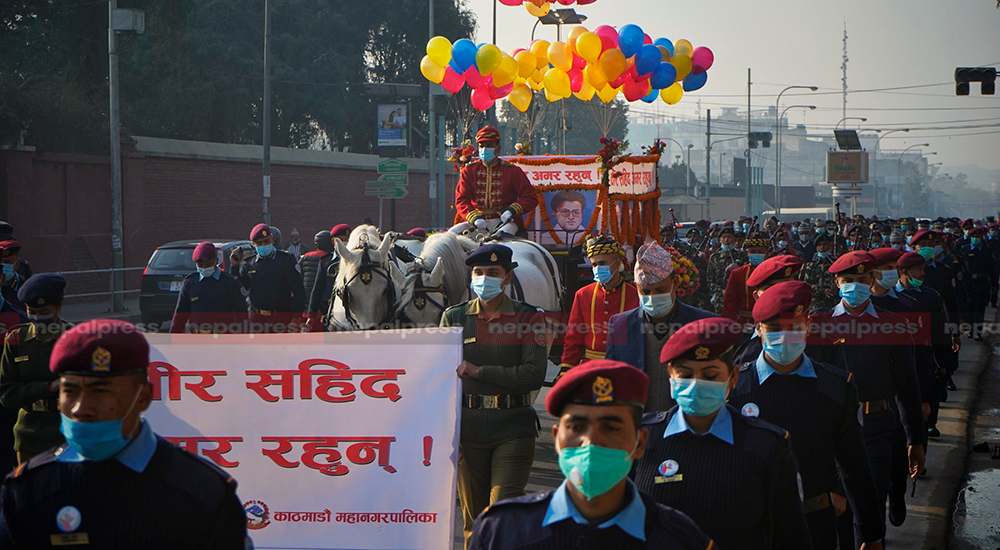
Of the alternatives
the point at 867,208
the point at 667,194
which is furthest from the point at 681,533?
the point at 867,208

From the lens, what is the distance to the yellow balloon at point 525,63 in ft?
48.5

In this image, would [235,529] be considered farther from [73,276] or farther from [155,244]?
[155,244]

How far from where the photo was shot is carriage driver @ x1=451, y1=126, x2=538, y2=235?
35.9ft

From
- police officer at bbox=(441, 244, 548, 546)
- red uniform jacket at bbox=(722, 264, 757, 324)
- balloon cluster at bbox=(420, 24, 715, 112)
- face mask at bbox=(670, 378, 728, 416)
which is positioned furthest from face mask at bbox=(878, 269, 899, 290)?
balloon cluster at bbox=(420, 24, 715, 112)

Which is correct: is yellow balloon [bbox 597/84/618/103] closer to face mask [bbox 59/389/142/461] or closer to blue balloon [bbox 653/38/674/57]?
blue balloon [bbox 653/38/674/57]

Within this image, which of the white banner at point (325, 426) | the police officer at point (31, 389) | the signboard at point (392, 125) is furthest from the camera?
the signboard at point (392, 125)

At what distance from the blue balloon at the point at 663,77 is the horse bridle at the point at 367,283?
28.3ft

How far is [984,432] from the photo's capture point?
10.8 metres

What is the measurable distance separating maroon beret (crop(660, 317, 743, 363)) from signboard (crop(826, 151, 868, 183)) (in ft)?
136

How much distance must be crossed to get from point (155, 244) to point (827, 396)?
27037 mm

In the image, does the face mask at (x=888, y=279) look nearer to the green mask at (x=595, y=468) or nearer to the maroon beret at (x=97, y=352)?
the green mask at (x=595, y=468)

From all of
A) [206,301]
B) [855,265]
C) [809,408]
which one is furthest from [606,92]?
[809,408]

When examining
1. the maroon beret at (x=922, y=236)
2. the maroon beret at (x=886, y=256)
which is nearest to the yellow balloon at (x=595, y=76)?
the maroon beret at (x=922, y=236)

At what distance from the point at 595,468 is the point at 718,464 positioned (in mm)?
1030
